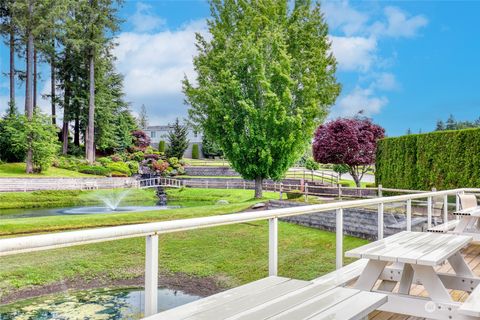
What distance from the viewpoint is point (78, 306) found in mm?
7504

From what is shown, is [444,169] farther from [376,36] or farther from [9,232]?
[376,36]

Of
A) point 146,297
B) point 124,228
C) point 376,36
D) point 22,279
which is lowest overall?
point 22,279

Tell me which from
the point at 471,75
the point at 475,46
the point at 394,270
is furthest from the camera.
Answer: the point at 471,75

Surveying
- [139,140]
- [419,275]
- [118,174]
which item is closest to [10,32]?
[118,174]

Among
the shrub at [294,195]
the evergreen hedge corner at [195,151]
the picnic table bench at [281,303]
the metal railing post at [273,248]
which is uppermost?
the evergreen hedge corner at [195,151]

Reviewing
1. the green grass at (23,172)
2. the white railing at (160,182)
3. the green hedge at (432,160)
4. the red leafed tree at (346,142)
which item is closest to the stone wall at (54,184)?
the green grass at (23,172)

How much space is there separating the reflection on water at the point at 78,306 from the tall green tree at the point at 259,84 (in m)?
13.1

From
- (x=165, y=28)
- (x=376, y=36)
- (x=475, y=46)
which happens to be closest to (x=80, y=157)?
(x=165, y=28)

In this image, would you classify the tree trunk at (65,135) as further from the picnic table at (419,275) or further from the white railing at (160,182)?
the picnic table at (419,275)

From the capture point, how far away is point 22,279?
8.59 m

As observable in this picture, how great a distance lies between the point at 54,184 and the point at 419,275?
89.2 ft

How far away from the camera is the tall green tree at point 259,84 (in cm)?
2048

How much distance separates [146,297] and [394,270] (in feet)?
6.91

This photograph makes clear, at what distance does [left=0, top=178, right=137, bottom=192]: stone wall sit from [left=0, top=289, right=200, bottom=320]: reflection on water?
19543mm
